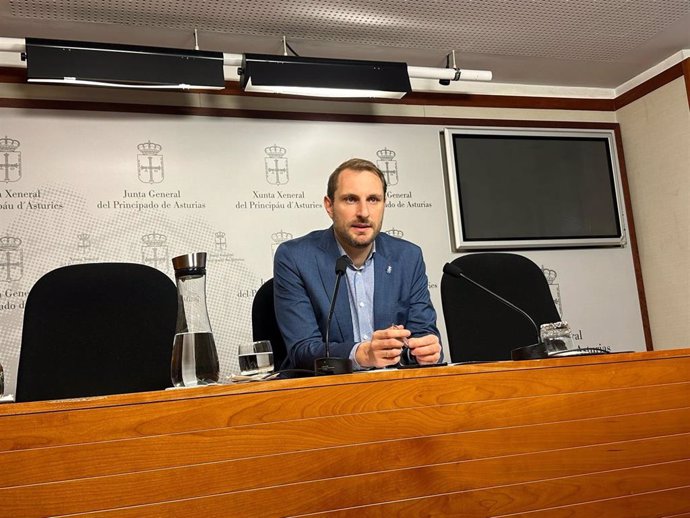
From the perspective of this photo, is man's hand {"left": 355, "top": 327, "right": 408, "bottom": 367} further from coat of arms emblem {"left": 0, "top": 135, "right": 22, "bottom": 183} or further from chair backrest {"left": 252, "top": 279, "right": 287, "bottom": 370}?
coat of arms emblem {"left": 0, "top": 135, "right": 22, "bottom": 183}

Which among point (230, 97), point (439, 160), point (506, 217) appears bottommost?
point (506, 217)

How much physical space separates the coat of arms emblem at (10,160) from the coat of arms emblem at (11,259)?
28 centimetres

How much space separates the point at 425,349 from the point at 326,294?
0.61m

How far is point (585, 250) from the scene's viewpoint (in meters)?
4.36

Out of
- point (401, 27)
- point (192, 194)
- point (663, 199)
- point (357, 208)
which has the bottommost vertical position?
point (357, 208)

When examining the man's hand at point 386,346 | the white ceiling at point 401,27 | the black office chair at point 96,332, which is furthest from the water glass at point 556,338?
the white ceiling at point 401,27

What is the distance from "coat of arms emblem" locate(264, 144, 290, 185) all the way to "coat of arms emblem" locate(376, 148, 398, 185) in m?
0.52

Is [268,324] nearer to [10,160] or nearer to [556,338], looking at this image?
[556,338]

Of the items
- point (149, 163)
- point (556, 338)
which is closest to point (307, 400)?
point (556, 338)

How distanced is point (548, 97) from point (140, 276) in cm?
307

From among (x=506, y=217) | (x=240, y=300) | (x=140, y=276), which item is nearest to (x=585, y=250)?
(x=506, y=217)

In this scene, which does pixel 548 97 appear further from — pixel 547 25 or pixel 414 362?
pixel 414 362

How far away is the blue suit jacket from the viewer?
233 centimetres

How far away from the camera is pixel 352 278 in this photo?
255cm
